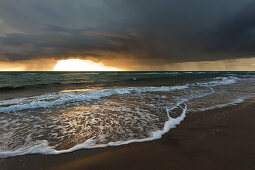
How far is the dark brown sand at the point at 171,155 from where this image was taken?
236 cm

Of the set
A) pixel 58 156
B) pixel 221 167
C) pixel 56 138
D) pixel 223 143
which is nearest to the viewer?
pixel 221 167

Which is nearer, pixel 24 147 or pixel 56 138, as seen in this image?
pixel 24 147

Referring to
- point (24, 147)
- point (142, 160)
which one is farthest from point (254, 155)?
point (24, 147)

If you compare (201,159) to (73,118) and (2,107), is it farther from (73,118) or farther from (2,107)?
(2,107)

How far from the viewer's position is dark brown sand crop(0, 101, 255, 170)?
2357mm

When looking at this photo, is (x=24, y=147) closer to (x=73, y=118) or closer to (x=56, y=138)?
(x=56, y=138)

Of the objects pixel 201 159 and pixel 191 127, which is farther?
pixel 191 127

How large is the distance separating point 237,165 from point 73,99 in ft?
28.8

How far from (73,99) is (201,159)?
8211 mm

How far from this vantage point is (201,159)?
8.08ft

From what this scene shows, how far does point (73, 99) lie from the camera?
838cm

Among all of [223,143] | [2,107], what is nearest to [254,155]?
[223,143]

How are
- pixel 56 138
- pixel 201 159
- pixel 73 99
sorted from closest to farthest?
pixel 201 159, pixel 56 138, pixel 73 99

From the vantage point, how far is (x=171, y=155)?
264 cm
